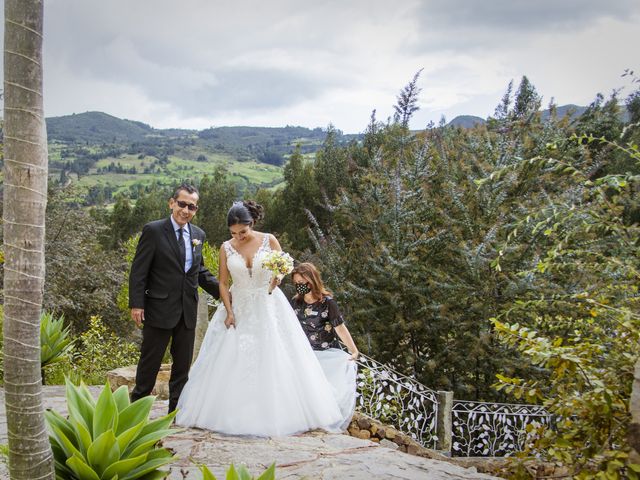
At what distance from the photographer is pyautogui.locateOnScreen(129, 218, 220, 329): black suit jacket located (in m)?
5.10

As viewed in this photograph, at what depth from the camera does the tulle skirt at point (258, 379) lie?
5.27m

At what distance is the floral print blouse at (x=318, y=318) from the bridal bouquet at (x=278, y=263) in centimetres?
105

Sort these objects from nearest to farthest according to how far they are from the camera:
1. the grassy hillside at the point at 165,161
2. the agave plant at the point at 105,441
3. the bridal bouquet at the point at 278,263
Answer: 1. the agave plant at the point at 105,441
2. the bridal bouquet at the point at 278,263
3. the grassy hillside at the point at 165,161

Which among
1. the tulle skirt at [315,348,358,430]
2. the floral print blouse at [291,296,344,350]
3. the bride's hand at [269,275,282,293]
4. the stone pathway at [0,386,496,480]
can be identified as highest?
the bride's hand at [269,275,282,293]

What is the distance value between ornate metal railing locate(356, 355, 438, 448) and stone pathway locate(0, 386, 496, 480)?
2.04 meters

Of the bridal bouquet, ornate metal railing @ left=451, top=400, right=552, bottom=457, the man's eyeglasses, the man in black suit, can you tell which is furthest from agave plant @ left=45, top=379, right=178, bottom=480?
ornate metal railing @ left=451, top=400, right=552, bottom=457

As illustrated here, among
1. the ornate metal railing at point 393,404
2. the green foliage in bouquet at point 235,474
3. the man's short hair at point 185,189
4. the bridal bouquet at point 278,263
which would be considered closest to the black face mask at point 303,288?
the bridal bouquet at point 278,263

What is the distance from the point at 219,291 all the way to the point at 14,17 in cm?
379

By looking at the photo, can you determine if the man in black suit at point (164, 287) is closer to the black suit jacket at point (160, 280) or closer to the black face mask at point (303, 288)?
the black suit jacket at point (160, 280)

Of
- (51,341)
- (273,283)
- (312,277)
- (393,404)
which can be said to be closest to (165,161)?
(51,341)

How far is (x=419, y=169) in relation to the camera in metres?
9.66

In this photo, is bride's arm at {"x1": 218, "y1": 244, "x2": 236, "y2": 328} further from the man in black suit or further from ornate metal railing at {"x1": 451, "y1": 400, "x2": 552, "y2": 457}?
ornate metal railing at {"x1": 451, "y1": 400, "x2": 552, "y2": 457}

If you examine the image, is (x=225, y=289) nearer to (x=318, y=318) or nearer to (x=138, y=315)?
(x=138, y=315)

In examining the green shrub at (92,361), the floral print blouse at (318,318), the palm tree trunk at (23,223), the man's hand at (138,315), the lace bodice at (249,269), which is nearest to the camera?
the palm tree trunk at (23,223)
